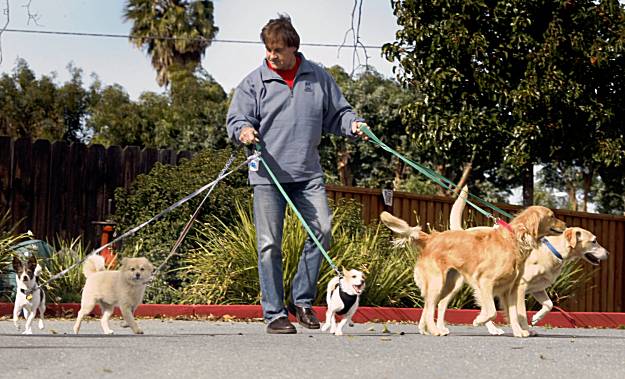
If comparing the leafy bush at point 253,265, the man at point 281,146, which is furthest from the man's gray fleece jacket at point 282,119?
the leafy bush at point 253,265

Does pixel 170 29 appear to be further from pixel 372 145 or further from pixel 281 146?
pixel 281 146

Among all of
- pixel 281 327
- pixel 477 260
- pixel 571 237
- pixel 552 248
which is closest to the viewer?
pixel 281 327

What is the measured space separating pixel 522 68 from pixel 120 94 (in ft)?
84.8

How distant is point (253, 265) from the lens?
12.7 meters

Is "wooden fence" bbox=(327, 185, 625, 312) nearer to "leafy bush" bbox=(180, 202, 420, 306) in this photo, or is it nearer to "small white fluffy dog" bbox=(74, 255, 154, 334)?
"leafy bush" bbox=(180, 202, 420, 306)

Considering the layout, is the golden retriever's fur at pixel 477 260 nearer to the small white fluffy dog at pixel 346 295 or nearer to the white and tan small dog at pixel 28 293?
the small white fluffy dog at pixel 346 295

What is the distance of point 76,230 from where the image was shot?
54.5 ft

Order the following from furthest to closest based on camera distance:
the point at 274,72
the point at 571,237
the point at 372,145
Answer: the point at 372,145 < the point at 571,237 < the point at 274,72

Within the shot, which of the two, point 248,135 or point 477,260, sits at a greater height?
point 248,135

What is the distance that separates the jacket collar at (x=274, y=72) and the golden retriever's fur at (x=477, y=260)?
1363mm

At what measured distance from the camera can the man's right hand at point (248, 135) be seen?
838 cm

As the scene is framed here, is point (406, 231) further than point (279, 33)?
Yes

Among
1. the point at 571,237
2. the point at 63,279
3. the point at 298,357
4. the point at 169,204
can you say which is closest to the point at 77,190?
the point at 169,204

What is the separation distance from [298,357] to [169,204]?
24.2 feet
